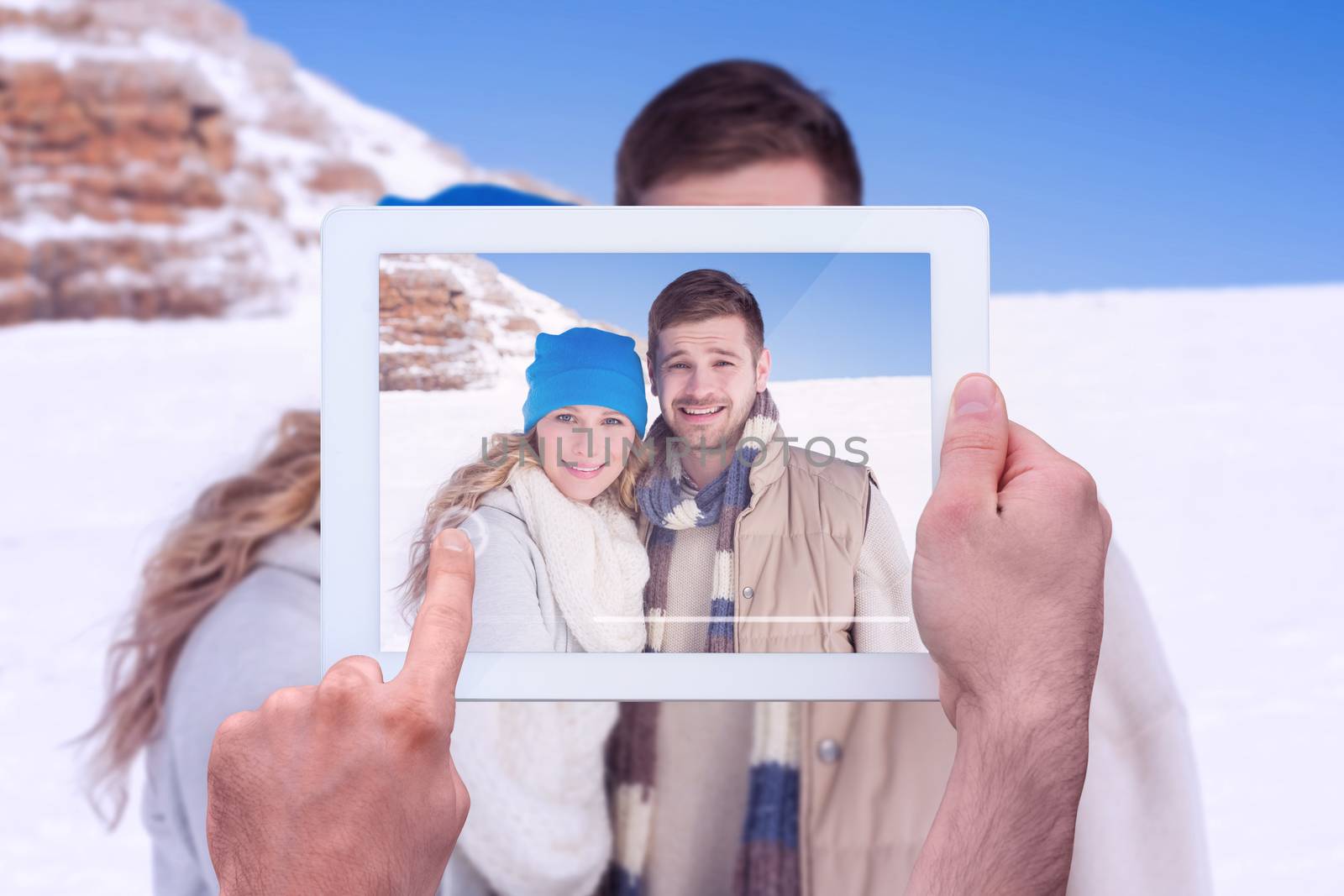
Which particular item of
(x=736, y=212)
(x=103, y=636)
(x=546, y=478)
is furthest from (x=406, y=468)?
(x=103, y=636)

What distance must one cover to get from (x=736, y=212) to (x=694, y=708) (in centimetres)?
70

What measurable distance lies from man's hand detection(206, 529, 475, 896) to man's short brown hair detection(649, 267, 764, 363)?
29cm

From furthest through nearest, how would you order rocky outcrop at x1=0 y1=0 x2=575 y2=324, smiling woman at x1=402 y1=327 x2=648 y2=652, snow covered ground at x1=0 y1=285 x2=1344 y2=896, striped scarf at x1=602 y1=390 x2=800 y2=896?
rocky outcrop at x1=0 y1=0 x2=575 y2=324, snow covered ground at x1=0 y1=285 x2=1344 y2=896, striped scarf at x1=602 y1=390 x2=800 y2=896, smiling woman at x1=402 y1=327 x2=648 y2=652

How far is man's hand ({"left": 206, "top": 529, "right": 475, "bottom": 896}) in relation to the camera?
58 centimetres

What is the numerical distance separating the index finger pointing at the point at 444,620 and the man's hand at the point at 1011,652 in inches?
13.7

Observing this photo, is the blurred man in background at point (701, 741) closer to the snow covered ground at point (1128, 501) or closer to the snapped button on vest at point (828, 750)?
the snapped button on vest at point (828, 750)

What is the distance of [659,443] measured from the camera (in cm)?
69

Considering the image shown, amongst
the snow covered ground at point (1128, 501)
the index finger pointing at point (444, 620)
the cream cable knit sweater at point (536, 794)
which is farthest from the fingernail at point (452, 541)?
the snow covered ground at point (1128, 501)

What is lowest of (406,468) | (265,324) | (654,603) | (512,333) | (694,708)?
(694,708)

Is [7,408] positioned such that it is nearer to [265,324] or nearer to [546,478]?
[265,324]

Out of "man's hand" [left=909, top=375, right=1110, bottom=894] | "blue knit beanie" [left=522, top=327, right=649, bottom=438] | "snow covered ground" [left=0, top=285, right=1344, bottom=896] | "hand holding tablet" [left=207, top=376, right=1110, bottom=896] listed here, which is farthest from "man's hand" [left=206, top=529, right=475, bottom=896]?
"snow covered ground" [left=0, top=285, right=1344, bottom=896]

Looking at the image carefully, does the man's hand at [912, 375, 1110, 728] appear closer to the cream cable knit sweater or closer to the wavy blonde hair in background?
the cream cable knit sweater

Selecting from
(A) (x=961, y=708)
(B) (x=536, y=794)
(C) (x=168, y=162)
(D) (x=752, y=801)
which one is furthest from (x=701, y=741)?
(C) (x=168, y=162)

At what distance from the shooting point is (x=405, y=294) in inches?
27.4
